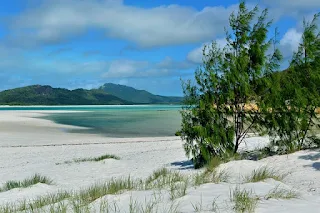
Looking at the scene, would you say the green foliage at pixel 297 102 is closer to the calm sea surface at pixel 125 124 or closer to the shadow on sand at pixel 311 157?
the shadow on sand at pixel 311 157

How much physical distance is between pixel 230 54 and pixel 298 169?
4847mm

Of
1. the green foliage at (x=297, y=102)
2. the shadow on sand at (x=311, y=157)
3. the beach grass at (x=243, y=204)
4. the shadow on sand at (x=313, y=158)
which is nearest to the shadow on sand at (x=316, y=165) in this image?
the shadow on sand at (x=313, y=158)

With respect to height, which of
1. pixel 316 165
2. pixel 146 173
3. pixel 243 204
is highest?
pixel 243 204

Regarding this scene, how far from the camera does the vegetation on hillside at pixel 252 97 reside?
1227 centimetres

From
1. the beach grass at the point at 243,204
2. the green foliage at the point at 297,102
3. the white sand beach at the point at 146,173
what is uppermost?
the green foliage at the point at 297,102

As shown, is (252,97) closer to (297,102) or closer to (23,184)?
(297,102)

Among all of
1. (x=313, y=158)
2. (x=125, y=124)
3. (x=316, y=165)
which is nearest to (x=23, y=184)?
(x=316, y=165)

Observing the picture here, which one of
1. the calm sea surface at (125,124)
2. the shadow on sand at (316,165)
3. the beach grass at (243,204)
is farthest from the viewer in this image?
the calm sea surface at (125,124)

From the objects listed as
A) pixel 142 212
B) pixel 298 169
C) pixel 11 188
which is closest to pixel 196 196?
pixel 142 212

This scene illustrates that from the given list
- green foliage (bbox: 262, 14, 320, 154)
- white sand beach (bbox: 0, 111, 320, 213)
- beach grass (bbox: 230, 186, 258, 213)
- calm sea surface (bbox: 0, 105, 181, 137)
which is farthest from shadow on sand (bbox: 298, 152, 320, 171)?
calm sea surface (bbox: 0, 105, 181, 137)

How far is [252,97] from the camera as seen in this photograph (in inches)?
Result: 499

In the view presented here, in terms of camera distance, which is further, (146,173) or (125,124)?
(125,124)

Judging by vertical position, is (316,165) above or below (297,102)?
below

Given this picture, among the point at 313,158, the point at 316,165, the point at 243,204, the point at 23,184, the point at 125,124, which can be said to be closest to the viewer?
the point at 243,204
